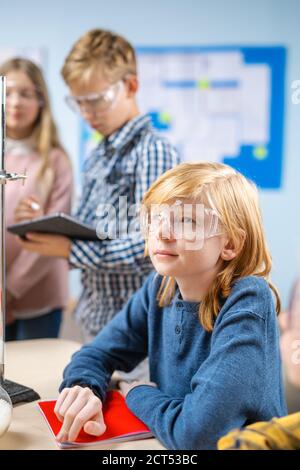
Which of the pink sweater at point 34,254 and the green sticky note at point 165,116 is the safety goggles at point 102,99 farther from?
the green sticky note at point 165,116

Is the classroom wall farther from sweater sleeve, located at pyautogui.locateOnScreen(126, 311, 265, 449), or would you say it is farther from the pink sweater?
sweater sleeve, located at pyautogui.locateOnScreen(126, 311, 265, 449)

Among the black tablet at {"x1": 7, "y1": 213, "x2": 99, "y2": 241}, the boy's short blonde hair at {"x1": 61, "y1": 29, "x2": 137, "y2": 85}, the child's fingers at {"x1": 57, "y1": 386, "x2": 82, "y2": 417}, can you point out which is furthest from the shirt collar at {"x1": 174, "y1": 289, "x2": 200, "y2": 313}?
the boy's short blonde hair at {"x1": 61, "y1": 29, "x2": 137, "y2": 85}

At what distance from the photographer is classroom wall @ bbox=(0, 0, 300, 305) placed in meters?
3.63

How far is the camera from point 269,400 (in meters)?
0.96

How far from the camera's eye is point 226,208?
39.0 inches

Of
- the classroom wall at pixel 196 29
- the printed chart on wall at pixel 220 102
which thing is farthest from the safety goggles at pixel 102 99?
the classroom wall at pixel 196 29

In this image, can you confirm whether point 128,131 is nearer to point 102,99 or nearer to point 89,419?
point 102,99

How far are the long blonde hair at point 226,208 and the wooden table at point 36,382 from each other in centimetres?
27

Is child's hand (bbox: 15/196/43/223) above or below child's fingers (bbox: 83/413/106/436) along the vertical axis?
above

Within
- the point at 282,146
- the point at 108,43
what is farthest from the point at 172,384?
the point at 282,146

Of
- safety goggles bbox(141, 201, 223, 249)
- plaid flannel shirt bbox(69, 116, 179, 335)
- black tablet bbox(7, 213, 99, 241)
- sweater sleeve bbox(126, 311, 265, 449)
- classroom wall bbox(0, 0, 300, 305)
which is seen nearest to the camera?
sweater sleeve bbox(126, 311, 265, 449)

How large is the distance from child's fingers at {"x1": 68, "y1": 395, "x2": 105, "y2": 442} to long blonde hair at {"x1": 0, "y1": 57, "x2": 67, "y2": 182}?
1.19 metres
